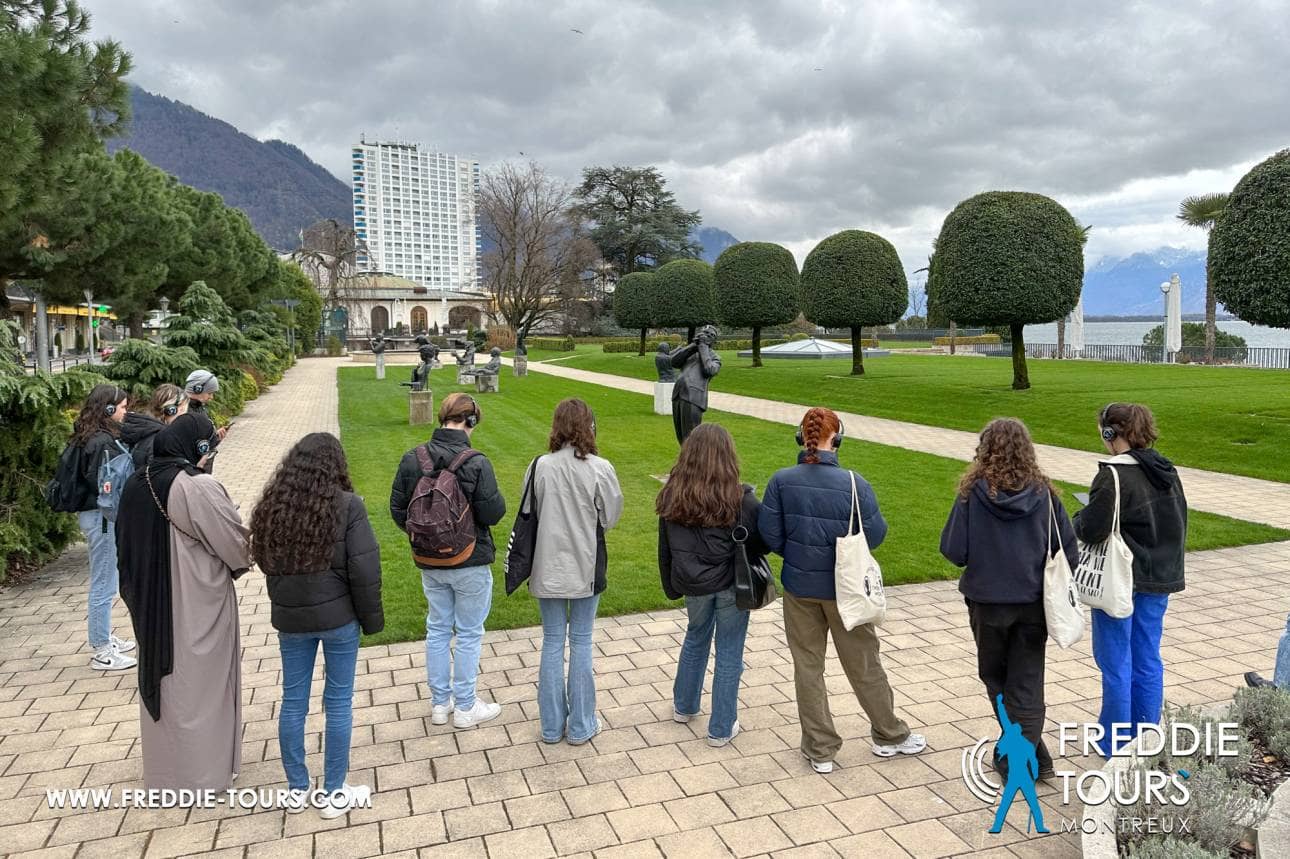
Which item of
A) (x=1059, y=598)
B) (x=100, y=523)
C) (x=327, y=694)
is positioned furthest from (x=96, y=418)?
(x=1059, y=598)

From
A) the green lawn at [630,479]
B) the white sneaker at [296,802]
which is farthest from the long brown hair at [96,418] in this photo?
the white sneaker at [296,802]

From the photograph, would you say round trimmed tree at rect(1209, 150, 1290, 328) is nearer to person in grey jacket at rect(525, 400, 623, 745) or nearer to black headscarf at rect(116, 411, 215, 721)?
person in grey jacket at rect(525, 400, 623, 745)

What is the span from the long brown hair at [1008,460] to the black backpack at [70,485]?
529 centimetres

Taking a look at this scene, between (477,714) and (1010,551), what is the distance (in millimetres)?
2797

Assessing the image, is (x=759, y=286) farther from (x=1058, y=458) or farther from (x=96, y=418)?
(x=96, y=418)

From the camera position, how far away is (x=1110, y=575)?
3.69 metres

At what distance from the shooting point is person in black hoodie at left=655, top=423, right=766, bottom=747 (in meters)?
3.88

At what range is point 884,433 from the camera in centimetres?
1602

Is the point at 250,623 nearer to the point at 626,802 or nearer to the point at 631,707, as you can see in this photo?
the point at 631,707

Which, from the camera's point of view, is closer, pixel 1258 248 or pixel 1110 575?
pixel 1110 575

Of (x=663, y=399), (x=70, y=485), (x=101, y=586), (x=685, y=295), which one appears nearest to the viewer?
(x=101, y=586)

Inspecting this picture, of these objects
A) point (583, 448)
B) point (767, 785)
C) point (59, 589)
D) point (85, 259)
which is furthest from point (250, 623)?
point (85, 259)

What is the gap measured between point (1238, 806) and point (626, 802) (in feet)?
7.65

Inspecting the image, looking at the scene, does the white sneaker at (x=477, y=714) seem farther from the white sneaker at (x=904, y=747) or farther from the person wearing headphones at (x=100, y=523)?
the person wearing headphones at (x=100, y=523)
